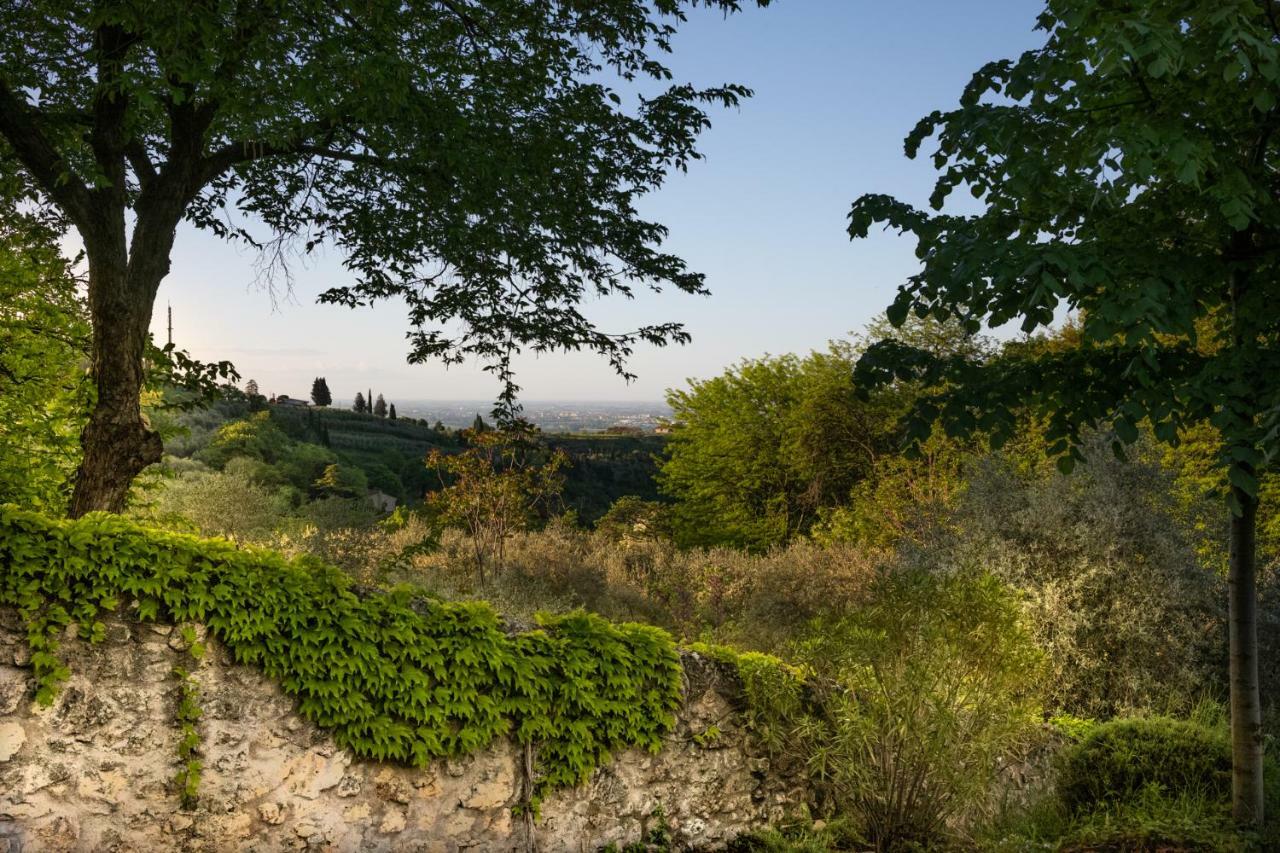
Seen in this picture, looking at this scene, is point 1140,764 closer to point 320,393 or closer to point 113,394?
point 113,394

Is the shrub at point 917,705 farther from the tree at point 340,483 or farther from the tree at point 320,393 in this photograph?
the tree at point 320,393

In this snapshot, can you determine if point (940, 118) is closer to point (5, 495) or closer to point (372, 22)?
point (372, 22)

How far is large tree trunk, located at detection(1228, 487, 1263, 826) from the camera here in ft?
17.6

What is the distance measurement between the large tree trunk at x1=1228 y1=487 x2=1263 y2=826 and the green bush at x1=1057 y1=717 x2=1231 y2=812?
675 mm

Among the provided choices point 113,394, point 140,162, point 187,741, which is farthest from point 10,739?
point 140,162

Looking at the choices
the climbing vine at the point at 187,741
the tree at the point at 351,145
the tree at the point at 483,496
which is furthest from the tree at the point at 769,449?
the climbing vine at the point at 187,741

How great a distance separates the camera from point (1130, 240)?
214 inches

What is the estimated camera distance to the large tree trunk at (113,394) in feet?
23.1

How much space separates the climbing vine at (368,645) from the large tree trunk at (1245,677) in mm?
3585

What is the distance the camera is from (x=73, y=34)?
24.7 ft

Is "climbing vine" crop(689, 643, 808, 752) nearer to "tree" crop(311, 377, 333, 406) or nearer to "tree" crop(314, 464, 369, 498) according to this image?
"tree" crop(314, 464, 369, 498)

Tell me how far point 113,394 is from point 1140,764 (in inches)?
338

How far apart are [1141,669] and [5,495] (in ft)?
36.5

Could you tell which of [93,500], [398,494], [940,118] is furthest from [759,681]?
[398,494]
